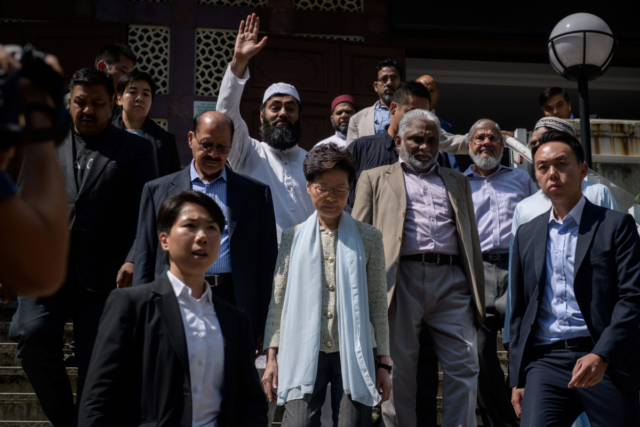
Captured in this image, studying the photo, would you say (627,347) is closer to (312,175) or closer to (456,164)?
(312,175)

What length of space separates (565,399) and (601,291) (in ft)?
1.74

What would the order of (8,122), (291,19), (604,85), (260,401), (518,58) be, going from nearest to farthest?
(8,122) → (260,401) → (291,19) → (518,58) → (604,85)

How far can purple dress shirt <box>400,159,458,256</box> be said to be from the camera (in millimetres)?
4160

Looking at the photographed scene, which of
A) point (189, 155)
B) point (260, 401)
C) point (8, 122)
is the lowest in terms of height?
point (260, 401)

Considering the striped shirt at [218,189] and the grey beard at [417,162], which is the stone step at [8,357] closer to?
the striped shirt at [218,189]

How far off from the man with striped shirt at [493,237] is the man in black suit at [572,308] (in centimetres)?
104

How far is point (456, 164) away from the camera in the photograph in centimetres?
570

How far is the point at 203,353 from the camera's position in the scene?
2.66 metres

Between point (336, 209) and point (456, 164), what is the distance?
2245mm

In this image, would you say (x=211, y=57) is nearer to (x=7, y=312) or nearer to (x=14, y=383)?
(x=7, y=312)

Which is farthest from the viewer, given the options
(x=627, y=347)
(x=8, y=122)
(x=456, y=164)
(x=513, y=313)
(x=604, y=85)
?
(x=604, y=85)

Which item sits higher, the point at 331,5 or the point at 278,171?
the point at 331,5

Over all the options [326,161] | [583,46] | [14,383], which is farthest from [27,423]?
[583,46]

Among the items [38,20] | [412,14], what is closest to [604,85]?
[412,14]
